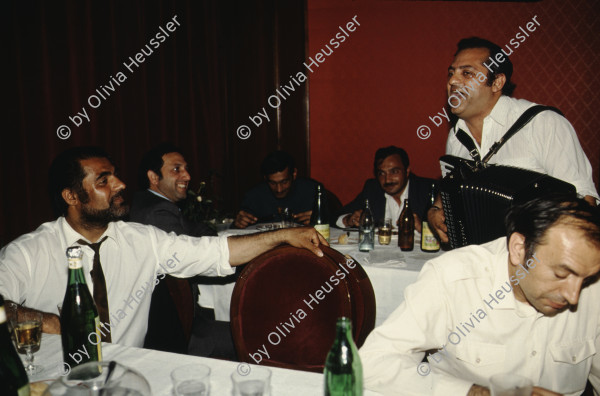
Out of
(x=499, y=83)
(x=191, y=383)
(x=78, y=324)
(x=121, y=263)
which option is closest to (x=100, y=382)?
(x=191, y=383)

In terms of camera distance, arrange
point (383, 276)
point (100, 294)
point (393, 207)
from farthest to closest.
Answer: point (393, 207), point (383, 276), point (100, 294)

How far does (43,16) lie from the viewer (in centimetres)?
291

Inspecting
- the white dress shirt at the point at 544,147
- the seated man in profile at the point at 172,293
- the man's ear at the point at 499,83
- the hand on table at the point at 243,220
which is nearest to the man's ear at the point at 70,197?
the seated man in profile at the point at 172,293

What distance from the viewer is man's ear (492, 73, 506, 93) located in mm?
2328

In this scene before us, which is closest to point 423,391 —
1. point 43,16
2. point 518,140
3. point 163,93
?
point 518,140

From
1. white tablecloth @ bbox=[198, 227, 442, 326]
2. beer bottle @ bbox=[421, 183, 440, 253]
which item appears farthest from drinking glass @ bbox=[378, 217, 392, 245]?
beer bottle @ bbox=[421, 183, 440, 253]

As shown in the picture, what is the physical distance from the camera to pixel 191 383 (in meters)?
0.89

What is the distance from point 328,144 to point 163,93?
2.06 m

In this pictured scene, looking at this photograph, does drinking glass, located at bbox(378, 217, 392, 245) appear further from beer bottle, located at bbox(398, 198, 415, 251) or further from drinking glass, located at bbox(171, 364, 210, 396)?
drinking glass, located at bbox(171, 364, 210, 396)

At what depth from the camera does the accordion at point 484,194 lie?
5.10ft

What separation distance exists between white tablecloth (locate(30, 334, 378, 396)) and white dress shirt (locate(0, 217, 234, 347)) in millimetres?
443

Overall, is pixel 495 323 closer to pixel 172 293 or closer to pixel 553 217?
pixel 553 217

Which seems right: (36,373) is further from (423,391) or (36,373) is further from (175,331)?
(423,391)

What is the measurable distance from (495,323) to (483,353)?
0.32 feet
